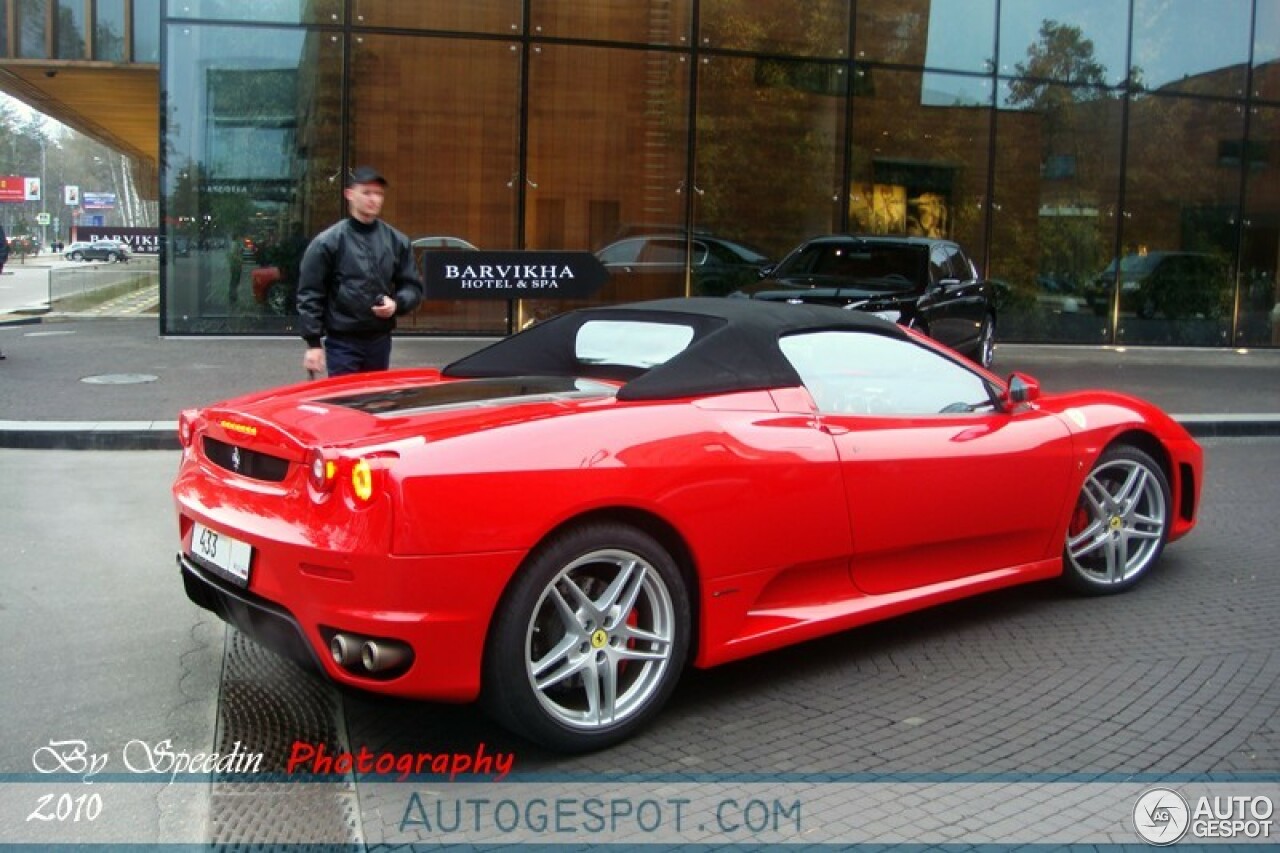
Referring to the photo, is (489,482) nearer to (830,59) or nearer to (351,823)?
(351,823)

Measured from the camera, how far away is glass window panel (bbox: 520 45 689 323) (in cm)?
1736

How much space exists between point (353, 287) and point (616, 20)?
12.2m

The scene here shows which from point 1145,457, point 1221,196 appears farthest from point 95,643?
point 1221,196

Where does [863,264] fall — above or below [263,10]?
below

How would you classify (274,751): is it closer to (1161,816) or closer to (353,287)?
(1161,816)

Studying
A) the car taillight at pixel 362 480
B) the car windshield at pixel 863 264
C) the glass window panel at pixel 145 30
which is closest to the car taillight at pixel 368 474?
the car taillight at pixel 362 480

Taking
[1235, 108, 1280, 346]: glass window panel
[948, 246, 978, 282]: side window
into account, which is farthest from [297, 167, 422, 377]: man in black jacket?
[1235, 108, 1280, 346]: glass window panel

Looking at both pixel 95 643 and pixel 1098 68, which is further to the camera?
pixel 1098 68

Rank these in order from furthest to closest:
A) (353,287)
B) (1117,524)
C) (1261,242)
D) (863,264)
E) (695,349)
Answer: (1261,242) → (863,264) → (353,287) → (1117,524) → (695,349)

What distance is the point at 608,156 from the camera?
1764cm

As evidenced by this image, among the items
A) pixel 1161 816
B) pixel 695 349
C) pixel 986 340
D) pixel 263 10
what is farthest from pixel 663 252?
pixel 1161 816

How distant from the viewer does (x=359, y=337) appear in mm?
6629

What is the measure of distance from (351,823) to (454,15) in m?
15.3

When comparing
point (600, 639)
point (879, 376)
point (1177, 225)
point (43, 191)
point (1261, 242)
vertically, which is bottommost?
point (600, 639)
